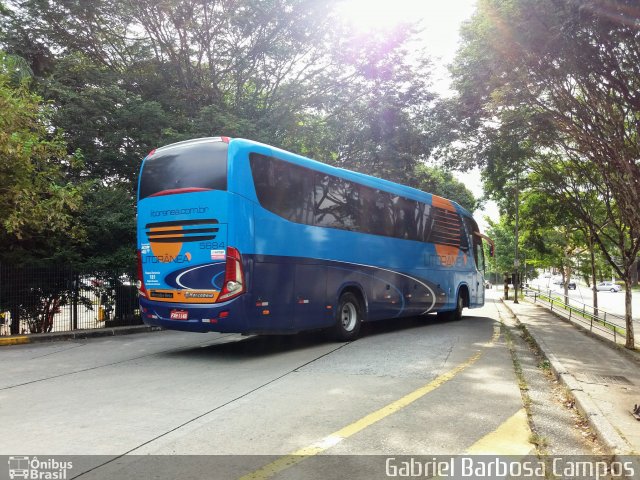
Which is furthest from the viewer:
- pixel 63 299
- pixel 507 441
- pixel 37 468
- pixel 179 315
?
pixel 63 299

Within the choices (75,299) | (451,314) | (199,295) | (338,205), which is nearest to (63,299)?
(75,299)

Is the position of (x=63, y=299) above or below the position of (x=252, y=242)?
below

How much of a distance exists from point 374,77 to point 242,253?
15.0 m

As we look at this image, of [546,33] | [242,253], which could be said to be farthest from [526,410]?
[546,33]

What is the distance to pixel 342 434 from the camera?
479cm

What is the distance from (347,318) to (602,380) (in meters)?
5.38

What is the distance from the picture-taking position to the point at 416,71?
21562 millimetres

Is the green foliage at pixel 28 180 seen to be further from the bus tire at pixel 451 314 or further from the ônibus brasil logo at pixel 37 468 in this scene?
the bus tire at pixel 451 314

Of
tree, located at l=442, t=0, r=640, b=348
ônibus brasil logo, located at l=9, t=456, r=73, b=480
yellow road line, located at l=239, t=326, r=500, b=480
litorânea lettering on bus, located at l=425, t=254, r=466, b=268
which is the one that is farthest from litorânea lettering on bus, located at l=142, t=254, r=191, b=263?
litorânea lettering on bus, located at l=425, t=254, r=466, b=268

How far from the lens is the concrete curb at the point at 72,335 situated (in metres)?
11.8

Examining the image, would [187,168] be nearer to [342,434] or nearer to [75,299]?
[342,434]

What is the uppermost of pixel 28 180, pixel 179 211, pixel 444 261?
pixel 28 180

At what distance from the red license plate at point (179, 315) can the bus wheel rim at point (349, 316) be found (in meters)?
3.80

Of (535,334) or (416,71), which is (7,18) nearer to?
(416,71)
